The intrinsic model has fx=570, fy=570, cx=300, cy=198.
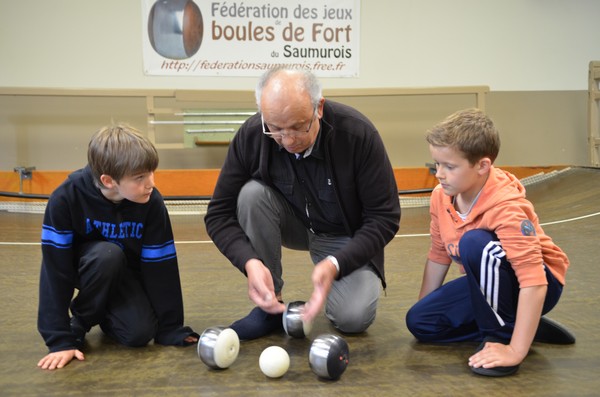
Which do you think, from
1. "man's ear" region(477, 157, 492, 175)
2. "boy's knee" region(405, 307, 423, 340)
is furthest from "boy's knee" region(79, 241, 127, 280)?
"man's ear" region(477, 157, 492, 175)

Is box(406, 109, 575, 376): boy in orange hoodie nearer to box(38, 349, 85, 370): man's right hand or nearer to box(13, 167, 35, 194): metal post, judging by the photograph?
box(38, 349, 85, 370): man's right hand

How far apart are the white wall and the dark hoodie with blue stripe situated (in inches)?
179

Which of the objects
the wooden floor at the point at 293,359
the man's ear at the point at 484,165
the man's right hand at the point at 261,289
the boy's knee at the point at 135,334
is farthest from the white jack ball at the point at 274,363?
the man's ear at the point at 484,165

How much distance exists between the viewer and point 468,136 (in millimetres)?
1713

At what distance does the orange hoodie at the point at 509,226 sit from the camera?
5.33 feet

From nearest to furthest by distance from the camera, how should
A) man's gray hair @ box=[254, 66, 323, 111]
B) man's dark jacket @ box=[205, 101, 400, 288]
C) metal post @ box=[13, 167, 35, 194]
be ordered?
man's gray hair @ box=[254, 66, 323, 111] < man's dark jacket @ box=[205, 101, 400, 288] < metal post @ box=[13, 167, 35, 194]

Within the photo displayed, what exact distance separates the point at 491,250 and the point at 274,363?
71cm

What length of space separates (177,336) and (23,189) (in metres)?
4.71

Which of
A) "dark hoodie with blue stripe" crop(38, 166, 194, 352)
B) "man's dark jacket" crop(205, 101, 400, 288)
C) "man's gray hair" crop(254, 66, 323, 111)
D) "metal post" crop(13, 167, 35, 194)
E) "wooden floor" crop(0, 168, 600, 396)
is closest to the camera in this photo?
"wooden floor" crop(0, 168, 600, 396)

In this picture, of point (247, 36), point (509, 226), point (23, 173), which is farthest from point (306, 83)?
point (23, 173)

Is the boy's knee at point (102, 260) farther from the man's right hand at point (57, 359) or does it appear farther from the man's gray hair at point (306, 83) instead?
the man's gray hair at point (306, 83)

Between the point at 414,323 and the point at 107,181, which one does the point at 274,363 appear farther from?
the point at 107,181

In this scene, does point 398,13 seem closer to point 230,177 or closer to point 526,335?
point 230,177

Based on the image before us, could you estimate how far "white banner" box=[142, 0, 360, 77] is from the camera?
20.1 feet
